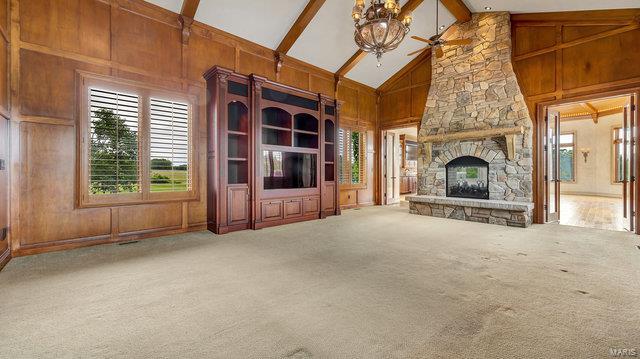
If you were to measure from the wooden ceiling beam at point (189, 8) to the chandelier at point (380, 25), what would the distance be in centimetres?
261

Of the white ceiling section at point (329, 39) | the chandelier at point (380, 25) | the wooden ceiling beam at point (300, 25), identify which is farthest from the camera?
the white ceiling section at point (329, 39)

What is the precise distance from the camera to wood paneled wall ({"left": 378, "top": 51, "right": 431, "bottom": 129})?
7435 mm

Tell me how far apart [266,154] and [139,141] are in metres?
2.26

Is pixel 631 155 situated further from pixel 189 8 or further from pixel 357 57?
pixel 189 8

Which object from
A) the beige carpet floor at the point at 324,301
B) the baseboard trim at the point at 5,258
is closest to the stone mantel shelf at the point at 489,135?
the beige carpet floor at the point at 324,301

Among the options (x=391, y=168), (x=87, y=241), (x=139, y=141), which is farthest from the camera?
(x=391, y=168)

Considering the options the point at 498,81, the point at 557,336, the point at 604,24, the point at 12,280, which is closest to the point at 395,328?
the point at 557,336

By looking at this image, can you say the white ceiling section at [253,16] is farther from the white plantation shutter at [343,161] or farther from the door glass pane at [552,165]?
the door glass pane at [552,165]

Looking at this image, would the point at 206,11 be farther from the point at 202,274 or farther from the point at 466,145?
the point at 466,145

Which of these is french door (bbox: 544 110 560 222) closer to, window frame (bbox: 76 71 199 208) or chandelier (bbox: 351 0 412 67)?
chandelier (bbox: 351 0 412 67)

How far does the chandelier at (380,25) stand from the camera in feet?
12.3

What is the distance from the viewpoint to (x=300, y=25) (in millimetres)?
5387

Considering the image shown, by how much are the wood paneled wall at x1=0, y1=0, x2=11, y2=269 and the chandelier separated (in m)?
4.28

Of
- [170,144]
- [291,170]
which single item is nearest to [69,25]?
[170,144]
